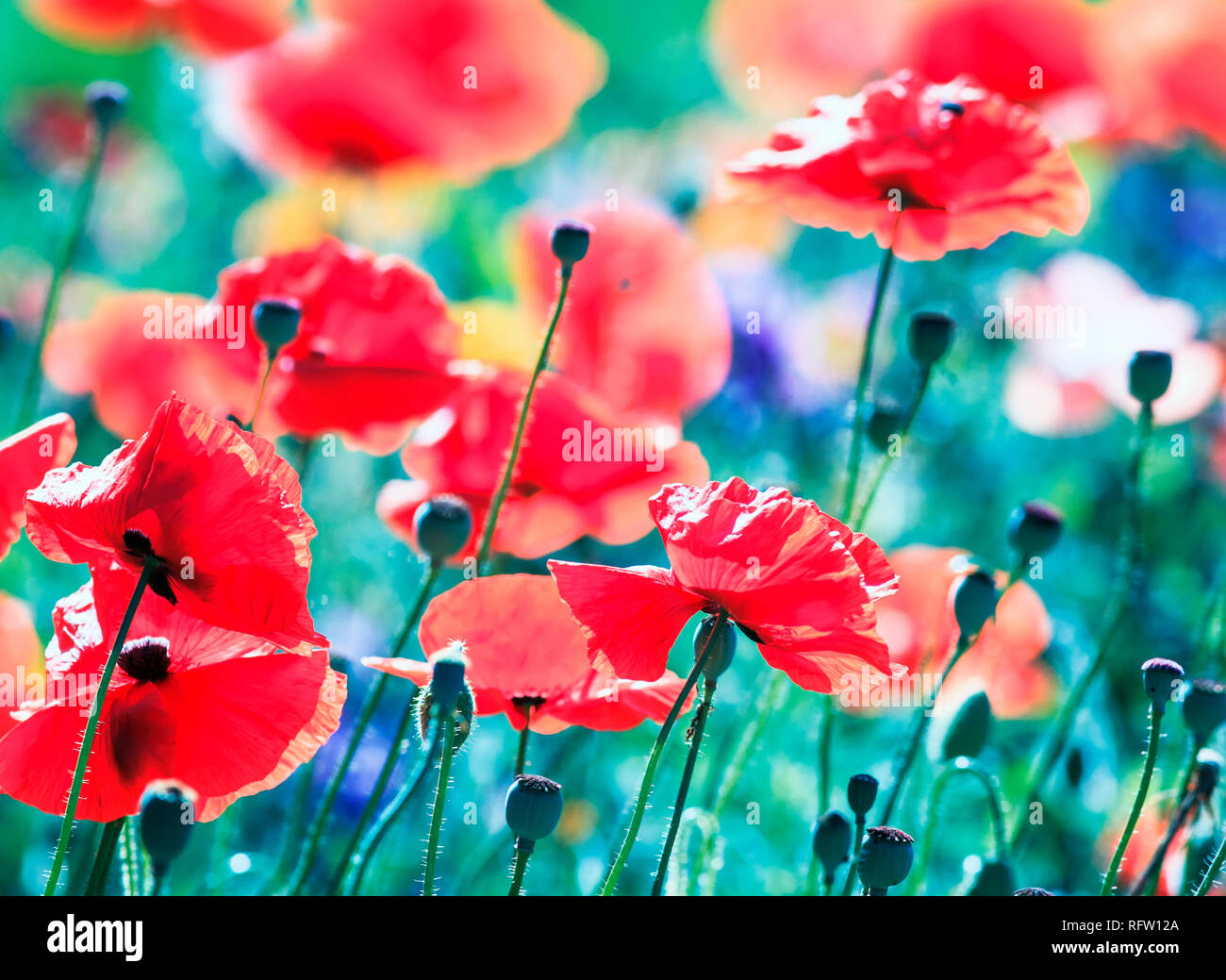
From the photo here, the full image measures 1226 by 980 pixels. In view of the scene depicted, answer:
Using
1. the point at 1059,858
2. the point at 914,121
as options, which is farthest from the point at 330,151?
the point at 1059,858

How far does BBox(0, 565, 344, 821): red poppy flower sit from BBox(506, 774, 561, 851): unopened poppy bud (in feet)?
0.25

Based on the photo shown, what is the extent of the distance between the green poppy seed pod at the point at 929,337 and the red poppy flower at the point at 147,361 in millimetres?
383

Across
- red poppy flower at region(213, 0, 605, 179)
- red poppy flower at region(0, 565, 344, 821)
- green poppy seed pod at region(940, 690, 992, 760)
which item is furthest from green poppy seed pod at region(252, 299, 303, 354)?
red poppy flower at region(213, 0, 605, 179)

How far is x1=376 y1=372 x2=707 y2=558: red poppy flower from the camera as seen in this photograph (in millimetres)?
698

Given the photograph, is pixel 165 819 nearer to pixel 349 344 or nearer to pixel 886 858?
pixel 886 858

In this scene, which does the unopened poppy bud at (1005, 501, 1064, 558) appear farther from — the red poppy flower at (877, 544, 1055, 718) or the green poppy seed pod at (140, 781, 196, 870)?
the green poppy seed pod at (140, 781, 196, 870)

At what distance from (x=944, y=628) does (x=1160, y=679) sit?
26 centimetres

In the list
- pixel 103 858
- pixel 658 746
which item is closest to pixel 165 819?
pixel 103 858

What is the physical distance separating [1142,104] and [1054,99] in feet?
0.71

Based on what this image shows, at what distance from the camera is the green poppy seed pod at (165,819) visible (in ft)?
1.35

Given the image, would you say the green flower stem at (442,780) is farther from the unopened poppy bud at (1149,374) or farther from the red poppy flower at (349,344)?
the unopened poppy bud at (1149,374)

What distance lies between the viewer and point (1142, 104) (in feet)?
3.75

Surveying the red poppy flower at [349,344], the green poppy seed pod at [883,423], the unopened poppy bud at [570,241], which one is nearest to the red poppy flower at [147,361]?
the red poppy flower at [349,344]
